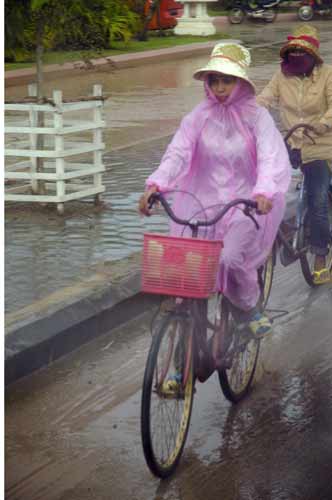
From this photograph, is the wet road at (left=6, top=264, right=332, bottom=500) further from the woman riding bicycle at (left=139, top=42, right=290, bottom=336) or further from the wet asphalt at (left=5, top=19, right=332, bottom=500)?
the woman riding bicycle at (left=139, top=42, right=290, bottom=336)

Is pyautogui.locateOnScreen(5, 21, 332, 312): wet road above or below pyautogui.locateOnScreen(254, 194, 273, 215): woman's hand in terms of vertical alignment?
below

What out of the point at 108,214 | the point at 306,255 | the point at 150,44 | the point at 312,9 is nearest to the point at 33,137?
the point at 108,214

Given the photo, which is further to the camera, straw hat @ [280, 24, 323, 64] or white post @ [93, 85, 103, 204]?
white post @ [93, 85, 103, 204]

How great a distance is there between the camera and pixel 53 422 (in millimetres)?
5824

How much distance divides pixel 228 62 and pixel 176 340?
1367 millimetres

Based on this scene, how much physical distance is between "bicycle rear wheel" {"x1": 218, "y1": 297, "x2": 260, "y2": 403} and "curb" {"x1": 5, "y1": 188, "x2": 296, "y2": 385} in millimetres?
1150

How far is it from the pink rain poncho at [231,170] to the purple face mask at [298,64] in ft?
6.55

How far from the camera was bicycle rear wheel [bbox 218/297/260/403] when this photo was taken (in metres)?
5.82

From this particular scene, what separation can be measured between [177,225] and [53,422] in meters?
1.15

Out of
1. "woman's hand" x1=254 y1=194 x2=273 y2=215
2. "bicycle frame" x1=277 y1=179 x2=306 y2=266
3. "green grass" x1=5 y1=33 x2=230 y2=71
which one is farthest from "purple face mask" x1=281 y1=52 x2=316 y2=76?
"green grass" x1=5 y1=33 x2=230 y2=71

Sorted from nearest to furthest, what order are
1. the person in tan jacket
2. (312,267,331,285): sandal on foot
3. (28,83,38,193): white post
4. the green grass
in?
the person in tan jacket < (312,267,331,285): sandal on foot < (28,83,38,193): white post < the green grass

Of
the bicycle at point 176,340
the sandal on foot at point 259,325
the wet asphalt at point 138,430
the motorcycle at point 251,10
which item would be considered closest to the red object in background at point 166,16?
the motorcycle at point 251,10

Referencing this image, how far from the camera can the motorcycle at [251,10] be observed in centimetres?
3459

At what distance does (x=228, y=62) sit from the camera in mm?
5625
